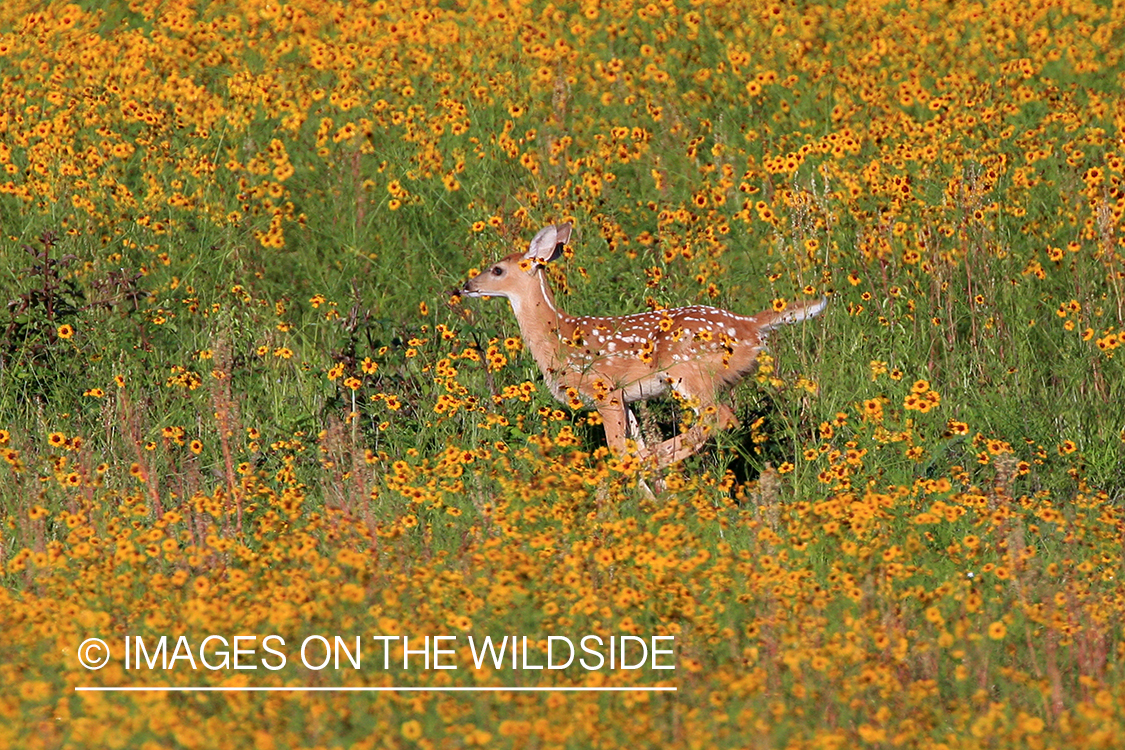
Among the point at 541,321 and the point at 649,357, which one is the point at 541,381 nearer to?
the point at 541,321

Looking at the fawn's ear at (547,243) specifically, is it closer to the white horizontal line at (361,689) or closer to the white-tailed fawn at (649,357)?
the white-tailed fawn at (649,357)

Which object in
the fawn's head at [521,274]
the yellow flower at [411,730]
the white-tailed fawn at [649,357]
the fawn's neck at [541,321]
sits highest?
the fawn's head at [521,274]

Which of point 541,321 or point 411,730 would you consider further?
point 541,321

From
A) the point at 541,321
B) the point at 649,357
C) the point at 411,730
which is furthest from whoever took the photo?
the point at 541,321

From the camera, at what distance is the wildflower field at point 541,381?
16.1 feet

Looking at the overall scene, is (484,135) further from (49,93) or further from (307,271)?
(49,93)

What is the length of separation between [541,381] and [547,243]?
0.61 m

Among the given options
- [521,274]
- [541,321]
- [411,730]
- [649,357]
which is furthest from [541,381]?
[411,730]

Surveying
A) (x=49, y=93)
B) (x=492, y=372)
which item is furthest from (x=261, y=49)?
(x=492, y=372)

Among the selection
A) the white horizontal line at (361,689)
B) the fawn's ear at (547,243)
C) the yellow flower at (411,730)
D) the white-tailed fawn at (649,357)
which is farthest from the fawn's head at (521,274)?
the yellow flower at (411,730)

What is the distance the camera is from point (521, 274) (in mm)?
7996

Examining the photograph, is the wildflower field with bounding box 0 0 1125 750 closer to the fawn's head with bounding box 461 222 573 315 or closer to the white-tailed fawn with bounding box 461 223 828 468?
the white-tailed fawn with bounding box 461 223 828 468

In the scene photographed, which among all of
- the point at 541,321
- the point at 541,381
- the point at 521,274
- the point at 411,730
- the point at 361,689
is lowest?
the point at 411,730

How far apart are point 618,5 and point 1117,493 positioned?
6.05 metres
